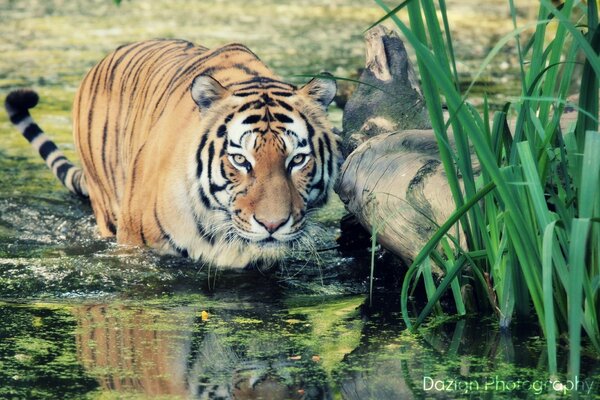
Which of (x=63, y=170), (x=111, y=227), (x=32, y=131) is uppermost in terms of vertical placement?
(x=32, y=131)

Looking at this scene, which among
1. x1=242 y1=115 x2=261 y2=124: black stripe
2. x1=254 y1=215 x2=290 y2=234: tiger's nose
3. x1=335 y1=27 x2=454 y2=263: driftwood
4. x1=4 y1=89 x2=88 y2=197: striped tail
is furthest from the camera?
x1=4 y1=89 x2=88 y2=197: striped tail

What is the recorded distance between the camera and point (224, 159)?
4008 millimetres

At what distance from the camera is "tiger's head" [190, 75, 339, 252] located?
3838 millimetres

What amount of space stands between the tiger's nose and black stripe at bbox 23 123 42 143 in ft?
7.57

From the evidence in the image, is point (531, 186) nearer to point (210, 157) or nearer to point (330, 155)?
point (330, 155)

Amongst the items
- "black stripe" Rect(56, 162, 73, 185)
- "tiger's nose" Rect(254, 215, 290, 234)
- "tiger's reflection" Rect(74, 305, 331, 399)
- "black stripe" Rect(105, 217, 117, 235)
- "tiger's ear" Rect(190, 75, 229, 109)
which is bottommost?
"black stripe" Rect(105, 217, 117, 235)

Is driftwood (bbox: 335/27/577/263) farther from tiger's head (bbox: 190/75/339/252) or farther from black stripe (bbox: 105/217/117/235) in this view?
black stripe (bbox: 105/217/117/235)

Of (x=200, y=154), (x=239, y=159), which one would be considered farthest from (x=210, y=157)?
(x=239, y=159)

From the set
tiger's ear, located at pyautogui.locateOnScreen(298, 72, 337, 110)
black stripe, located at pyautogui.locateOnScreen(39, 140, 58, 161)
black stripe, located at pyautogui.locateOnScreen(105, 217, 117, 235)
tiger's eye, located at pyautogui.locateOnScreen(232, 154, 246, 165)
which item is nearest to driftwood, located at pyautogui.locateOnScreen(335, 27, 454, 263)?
tiger's ear, located at pyautogui.locateOnScreen(298, 72, 337, 110)

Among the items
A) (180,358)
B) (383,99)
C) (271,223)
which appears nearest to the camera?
(180,358)

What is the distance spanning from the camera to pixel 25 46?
10102mm

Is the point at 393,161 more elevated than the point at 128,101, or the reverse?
the point at 128,101

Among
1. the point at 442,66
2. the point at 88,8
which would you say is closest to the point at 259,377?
the point at 442,66

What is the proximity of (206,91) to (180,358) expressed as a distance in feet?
4.36
